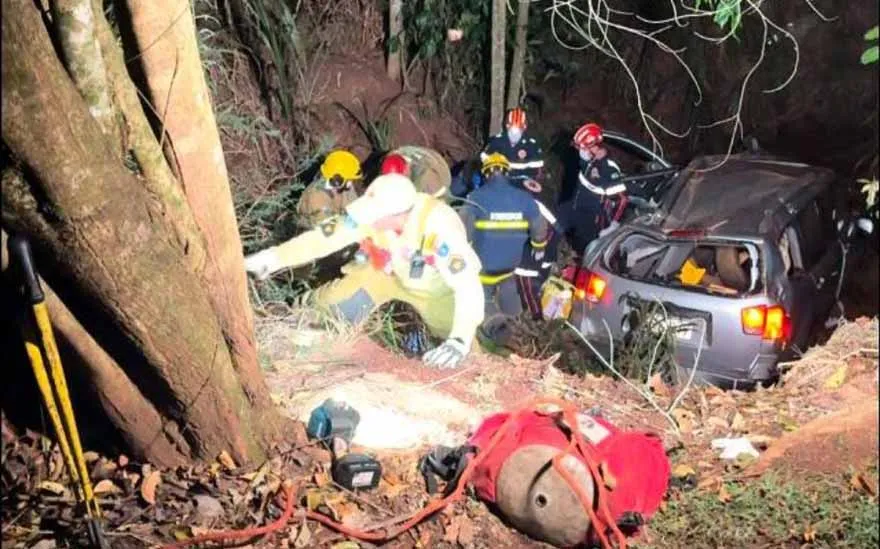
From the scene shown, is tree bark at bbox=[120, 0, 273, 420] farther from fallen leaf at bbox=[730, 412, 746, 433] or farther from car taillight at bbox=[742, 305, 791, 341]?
car taillight at bbox=[742, 305, 791, 341]

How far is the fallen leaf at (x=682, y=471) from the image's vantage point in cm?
363

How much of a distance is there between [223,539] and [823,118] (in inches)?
231

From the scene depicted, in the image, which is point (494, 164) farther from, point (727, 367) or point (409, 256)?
point (727, 367)

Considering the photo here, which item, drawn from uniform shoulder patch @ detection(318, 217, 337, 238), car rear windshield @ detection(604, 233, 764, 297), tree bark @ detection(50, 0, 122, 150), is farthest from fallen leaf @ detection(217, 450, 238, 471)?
car rear windshield @ detection(604, 233, 764, 297)

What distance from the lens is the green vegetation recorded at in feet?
9.32

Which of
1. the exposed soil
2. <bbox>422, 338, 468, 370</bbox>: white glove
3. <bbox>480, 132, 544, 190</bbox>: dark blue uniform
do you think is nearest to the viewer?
the exposed soil

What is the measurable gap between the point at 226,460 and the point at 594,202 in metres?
4.76

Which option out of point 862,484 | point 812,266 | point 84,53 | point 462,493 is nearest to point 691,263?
point 812,266

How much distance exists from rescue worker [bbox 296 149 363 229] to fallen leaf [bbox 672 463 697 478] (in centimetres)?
276

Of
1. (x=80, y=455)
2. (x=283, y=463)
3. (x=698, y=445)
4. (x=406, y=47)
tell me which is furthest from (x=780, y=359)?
(x=406, y=47)

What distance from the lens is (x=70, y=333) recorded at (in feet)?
10.2

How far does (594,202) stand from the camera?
7.59 meters

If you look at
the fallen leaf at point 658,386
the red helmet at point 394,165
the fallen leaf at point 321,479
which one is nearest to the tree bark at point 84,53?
the fallen leaf at point 321,479

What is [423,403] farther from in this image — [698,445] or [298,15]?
[298,15]
